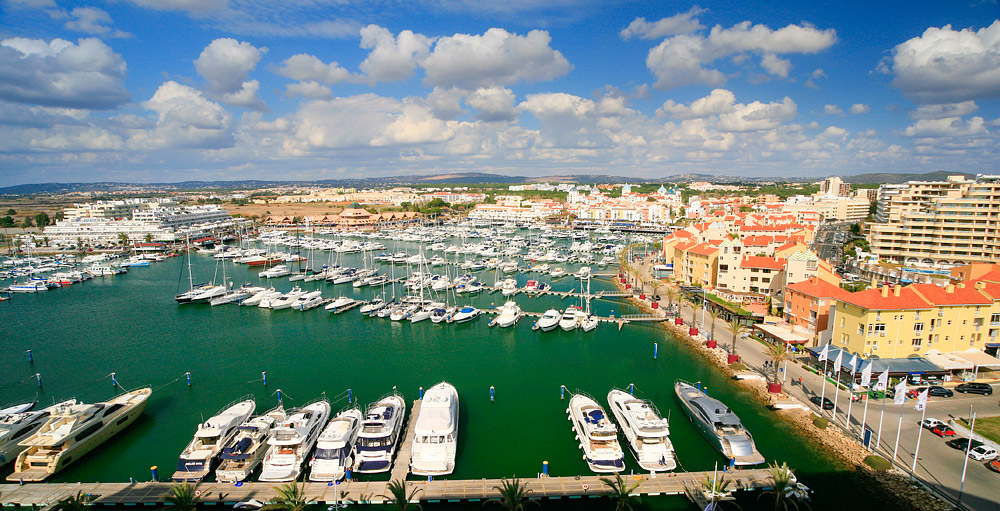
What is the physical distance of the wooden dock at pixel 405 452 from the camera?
625 inches

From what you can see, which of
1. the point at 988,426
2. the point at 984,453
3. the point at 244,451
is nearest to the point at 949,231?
the point at 988,426

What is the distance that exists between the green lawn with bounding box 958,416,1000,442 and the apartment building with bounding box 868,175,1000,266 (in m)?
32.8

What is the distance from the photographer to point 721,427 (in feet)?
58.5

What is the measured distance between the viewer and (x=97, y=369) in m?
27.0

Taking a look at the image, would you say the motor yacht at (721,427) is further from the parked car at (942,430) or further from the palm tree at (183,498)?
the palm tree at (183,498)

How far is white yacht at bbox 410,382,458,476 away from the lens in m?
15.8

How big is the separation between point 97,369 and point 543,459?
2636cm

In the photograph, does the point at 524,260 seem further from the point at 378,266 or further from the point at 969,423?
the point at 969,423

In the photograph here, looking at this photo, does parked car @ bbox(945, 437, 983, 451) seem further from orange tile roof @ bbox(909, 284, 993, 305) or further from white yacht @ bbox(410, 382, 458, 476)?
white yacht @ bbox(410, 382, 458, 476)

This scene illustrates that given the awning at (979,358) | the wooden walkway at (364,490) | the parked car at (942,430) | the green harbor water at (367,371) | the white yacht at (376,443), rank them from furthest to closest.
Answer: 1. the awning at (979,358)
2. the green harbor water at (367,371)
3. the parked car at (942,430)
4. the white yacht at (376,443)
5. the wooden walkway at (364,490)

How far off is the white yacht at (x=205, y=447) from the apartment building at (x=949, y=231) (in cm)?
5703

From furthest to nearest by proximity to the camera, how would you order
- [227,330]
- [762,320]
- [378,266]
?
[378,266] → [227,330] → [762,320]

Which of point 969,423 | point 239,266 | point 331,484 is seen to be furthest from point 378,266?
point 969,423

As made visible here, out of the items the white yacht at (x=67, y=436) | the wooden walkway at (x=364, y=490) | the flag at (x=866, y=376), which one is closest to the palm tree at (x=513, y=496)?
the wooden walkway at (x=364, y=490)
